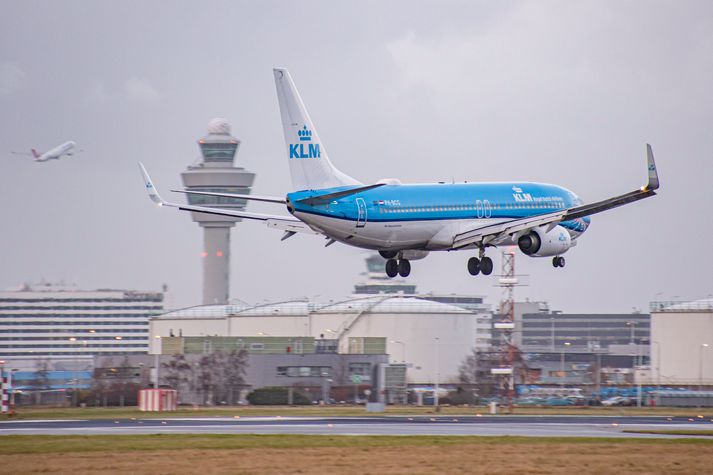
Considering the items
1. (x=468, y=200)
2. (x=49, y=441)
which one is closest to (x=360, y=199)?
(x=468, y=200)

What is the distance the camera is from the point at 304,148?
75375 millimetres

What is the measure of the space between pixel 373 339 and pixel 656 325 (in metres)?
43.3

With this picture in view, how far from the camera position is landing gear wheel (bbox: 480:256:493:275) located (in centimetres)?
8219

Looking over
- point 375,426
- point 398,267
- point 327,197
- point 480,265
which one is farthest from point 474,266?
point 375,426

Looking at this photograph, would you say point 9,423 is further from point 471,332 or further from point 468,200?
point 471,332

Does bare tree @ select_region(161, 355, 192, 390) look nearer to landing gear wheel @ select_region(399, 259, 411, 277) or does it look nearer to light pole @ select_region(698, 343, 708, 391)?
landing gear wheel @ select_region(399, 259, 411, 277)

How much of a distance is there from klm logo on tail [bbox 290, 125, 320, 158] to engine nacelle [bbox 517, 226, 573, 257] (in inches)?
644

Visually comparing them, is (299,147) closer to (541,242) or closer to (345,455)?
(541,242)

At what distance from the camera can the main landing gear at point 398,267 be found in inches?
3248

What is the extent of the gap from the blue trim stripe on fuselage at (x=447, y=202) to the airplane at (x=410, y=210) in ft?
0.20

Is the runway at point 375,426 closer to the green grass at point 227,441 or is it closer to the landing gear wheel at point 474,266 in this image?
the green grass at point 227,441

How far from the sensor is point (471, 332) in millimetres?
188250

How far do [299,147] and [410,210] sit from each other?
8.26 metres

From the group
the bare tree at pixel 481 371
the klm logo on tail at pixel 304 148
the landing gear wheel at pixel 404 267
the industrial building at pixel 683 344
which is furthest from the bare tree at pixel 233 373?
the klm logo on tail at pixel 304 148
